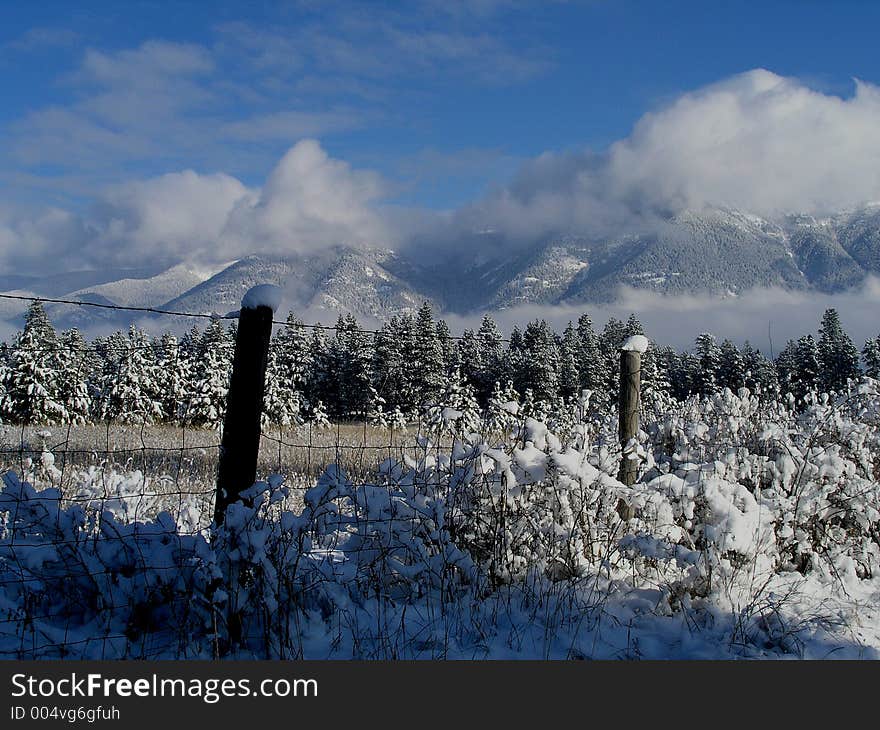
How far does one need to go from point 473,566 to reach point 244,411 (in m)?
1.89

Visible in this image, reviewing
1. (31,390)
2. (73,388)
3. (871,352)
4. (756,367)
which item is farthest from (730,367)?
(31,390)

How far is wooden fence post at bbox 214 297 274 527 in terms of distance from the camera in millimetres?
4121

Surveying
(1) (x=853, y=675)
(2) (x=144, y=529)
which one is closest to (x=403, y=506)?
(2) (x=144, y=529)

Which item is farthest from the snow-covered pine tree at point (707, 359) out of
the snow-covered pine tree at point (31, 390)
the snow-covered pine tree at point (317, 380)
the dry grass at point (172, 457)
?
the snow-covered pine tree at point (31, 390)

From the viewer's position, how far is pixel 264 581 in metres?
3.75

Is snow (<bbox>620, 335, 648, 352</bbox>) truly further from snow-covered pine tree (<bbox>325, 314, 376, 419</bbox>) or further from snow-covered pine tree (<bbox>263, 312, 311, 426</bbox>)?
snow-covered pine tree (<bbox>263, 312, 311, 426</bbox>)

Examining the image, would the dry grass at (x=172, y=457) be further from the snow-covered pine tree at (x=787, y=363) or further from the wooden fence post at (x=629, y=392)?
the snow-covered pine tree at (x=787, y=363)

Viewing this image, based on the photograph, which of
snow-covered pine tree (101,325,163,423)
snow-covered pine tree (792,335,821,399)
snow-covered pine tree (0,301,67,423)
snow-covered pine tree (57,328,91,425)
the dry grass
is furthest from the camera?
snow-covered pine tree (792,335,821,399)

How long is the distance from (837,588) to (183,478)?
7845mm

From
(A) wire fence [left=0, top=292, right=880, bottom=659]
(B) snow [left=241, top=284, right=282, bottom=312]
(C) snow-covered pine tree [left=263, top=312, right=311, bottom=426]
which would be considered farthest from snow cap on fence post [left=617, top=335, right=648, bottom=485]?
(C) snow-covered pine tree [left=263, top=312, right=311, bottom=426]

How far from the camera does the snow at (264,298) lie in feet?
13.7

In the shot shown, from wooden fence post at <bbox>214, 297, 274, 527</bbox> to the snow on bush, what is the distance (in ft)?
0.91

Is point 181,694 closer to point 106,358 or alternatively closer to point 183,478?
point 183,478

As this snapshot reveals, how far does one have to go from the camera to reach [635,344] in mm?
6137
